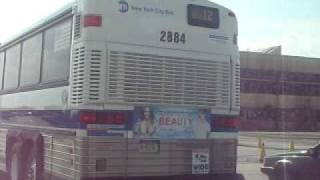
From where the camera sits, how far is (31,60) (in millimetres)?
10836

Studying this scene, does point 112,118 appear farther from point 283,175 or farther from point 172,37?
point 283,175

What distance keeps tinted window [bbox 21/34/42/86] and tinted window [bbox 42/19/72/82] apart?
1.15ft

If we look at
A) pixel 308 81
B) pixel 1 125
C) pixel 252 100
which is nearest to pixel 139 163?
pixel 1 125

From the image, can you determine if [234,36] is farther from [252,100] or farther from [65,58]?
[252,100]

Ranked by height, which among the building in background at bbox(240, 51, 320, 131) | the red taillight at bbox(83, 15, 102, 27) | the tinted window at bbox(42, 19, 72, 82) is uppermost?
the building in background at bbox(240, 51, 320, 131)

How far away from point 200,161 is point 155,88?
1.33 meters

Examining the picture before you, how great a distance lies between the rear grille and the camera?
867 cm

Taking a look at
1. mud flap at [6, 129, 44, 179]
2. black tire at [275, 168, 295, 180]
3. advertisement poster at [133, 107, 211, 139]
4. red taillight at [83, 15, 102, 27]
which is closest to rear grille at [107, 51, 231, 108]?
advertisement poster at [133, 107, 211, 139]

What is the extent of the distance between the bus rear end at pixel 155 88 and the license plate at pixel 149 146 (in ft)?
0.05

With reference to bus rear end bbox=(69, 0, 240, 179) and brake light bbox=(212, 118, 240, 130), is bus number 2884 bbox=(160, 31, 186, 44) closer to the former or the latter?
bus rear end bbox=(69, 0, 240, 179)

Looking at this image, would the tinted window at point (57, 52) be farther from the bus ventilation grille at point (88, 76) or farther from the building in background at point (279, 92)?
the building in background at point (279, 92)

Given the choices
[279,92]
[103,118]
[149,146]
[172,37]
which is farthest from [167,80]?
[279,92]

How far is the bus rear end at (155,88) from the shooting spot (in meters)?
8.52

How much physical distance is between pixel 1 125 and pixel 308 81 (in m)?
73.4
